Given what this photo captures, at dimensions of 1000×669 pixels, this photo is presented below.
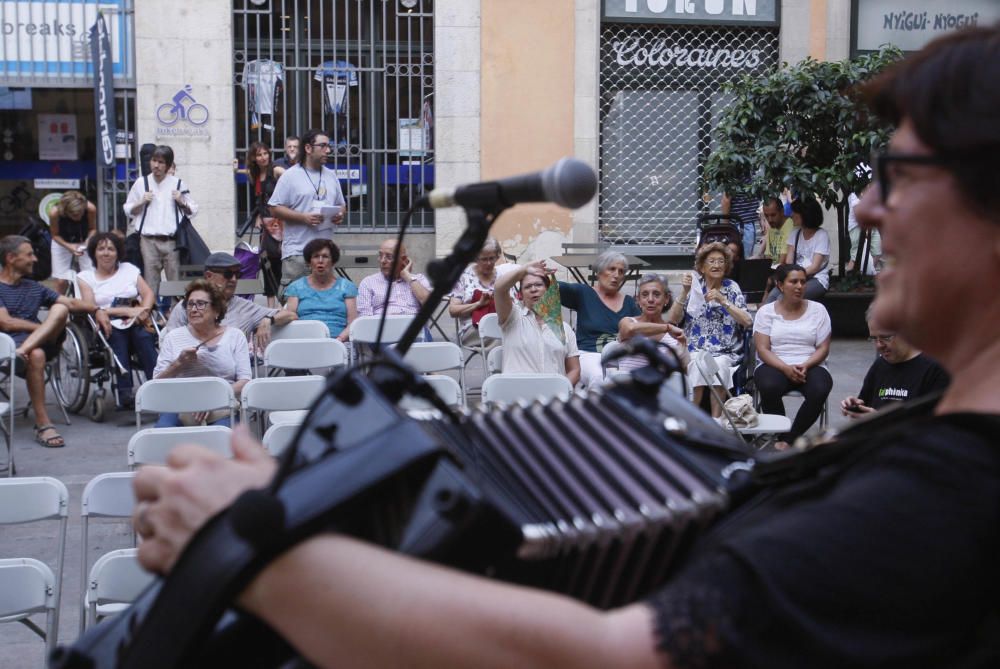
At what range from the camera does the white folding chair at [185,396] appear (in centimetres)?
706

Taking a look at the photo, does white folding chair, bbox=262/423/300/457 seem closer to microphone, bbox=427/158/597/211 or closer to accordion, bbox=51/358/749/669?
microphone, bbox=427/158/597/211

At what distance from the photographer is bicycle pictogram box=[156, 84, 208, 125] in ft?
45.6

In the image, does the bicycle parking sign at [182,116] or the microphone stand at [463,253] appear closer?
the microphone stand at [463,253]

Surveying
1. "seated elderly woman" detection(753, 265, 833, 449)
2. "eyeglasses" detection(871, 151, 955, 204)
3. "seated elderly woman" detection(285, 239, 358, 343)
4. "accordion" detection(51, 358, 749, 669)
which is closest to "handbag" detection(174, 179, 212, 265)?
"seated elderly woman" detection(285, 239, 358, 343)

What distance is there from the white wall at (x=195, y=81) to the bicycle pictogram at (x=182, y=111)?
0.16 ft

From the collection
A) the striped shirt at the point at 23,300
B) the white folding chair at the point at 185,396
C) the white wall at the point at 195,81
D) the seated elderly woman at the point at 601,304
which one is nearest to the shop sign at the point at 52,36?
the white wall at the point at 195,81

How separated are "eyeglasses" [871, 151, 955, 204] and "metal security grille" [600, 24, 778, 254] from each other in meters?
13.9

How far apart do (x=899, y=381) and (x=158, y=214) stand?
7.36 meters

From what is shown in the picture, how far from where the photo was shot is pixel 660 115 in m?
15.1

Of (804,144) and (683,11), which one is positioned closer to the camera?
(804,144)

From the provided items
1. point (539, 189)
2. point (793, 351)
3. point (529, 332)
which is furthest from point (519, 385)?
point (539, 189)

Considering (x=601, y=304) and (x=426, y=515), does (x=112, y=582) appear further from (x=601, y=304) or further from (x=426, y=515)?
(x=601, y=304)

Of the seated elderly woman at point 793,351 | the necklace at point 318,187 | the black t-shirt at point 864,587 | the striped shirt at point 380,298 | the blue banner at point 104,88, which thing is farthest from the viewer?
the blue banner at point 104,88

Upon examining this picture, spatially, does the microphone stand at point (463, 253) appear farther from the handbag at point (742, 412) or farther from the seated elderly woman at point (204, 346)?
the seated elderly woman at point (204, 346)
